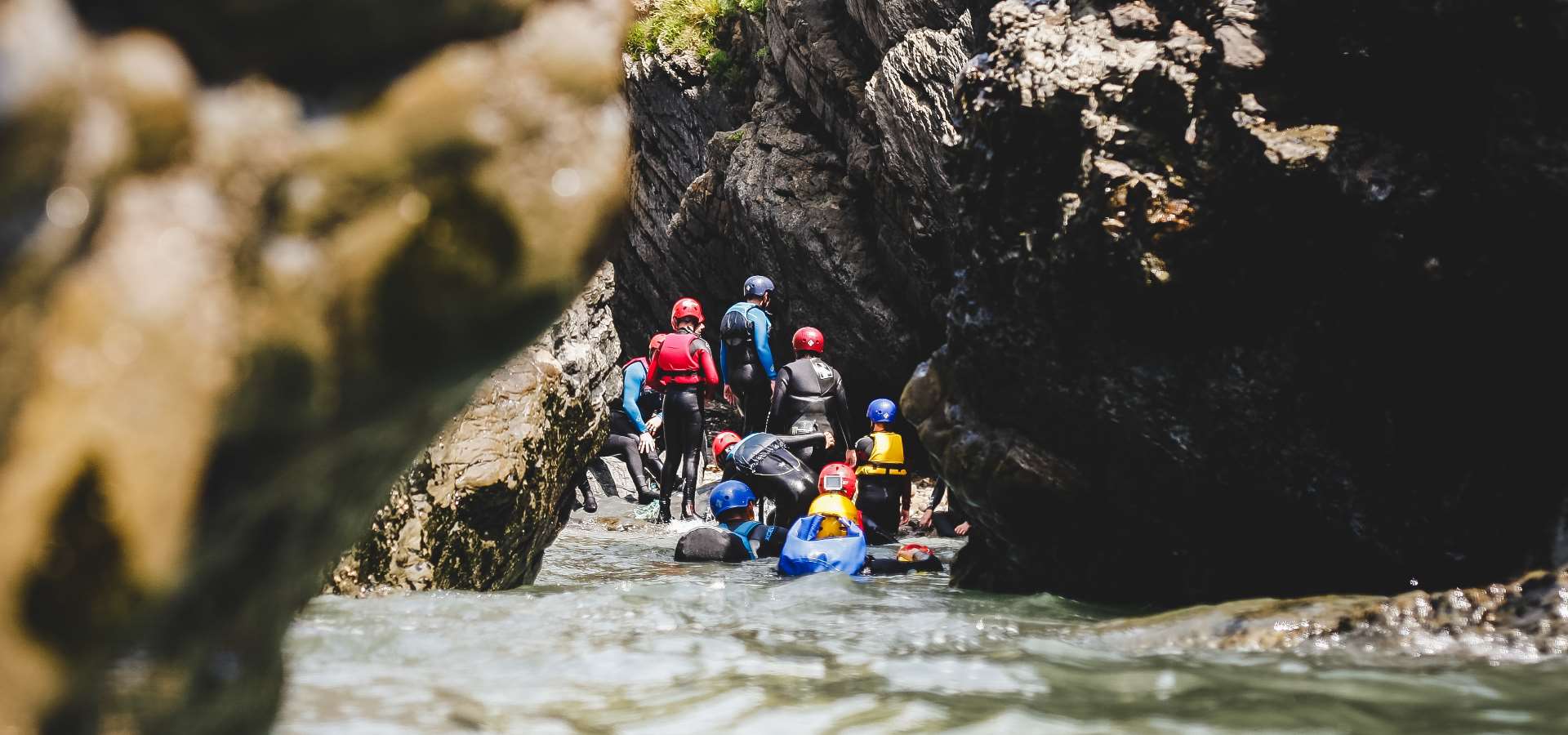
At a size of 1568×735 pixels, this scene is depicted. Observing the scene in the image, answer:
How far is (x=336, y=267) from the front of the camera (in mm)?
1503

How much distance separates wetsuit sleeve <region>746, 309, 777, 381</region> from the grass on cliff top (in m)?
6.18

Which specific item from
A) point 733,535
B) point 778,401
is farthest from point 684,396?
point 733,535

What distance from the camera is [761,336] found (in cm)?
1204

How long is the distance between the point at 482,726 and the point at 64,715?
1203mm

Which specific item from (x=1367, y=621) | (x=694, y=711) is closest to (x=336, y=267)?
(x=694, y=711)

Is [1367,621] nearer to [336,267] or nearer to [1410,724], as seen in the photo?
[1410,724]

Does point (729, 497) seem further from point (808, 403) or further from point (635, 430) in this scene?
point (635, 430)

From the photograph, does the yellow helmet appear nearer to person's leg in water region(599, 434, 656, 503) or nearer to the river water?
the river water

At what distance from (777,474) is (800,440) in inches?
46.9

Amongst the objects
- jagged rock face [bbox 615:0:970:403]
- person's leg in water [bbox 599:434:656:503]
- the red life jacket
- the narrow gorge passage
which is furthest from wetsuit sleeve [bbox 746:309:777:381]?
the narrow gorge passage

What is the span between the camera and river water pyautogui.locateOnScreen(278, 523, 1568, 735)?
2.58 m

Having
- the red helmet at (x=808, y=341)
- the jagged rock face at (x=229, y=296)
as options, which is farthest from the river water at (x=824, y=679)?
the red helmet at (x=808, y=341)

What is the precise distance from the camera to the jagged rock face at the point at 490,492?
16.3 ft

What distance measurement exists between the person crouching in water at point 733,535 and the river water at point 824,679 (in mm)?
3408
